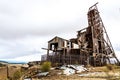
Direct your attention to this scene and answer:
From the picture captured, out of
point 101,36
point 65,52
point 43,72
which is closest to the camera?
point 43,72

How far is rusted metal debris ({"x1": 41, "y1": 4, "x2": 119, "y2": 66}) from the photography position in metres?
52.5

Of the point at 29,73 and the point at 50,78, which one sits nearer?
the point at 50,78

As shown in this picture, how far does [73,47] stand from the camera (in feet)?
187

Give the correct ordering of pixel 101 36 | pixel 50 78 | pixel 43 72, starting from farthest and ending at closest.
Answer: pixel 101 36 → pixel 43 72 → pixel 50 78

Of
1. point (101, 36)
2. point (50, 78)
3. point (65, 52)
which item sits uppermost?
point (101, 36)

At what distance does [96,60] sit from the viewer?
184ft

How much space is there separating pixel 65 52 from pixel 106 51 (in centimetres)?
1106

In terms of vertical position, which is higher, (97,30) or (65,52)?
(97,30)

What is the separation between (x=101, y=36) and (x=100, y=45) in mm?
2138

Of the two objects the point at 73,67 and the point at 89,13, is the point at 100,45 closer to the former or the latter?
the point at 89,13

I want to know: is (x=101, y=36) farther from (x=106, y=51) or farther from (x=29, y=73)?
(x=29, y=73)

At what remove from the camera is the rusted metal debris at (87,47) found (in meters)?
52.5

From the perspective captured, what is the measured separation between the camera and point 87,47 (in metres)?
59.3

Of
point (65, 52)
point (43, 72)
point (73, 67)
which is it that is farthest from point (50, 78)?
point (65, 52)
